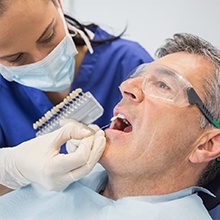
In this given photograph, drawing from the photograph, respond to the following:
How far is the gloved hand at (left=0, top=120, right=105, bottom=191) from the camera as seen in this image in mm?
1173

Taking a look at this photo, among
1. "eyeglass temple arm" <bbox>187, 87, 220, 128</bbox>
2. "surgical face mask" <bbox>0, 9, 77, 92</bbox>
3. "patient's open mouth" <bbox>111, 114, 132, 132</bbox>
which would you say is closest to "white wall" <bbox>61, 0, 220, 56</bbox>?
"surgical face mask" <bbox>0, 9, 77, 92</bbox>

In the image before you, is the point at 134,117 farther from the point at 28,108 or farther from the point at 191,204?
the point at 28,108

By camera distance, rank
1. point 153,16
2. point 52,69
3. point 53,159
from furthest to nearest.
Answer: point 153,16, point 52,69, point 53,159

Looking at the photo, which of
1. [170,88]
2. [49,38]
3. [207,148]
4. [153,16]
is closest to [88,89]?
[49,38]

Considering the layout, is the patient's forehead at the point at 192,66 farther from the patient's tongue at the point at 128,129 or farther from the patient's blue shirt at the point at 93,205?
the patient's blue shirt at the point at 93,205

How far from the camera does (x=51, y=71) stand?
1.46 m

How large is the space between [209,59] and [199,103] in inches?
6.3

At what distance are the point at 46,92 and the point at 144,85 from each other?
21.6 inches

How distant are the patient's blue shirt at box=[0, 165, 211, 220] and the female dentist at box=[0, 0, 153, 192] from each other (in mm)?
115

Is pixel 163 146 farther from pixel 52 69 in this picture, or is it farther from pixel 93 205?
pixel 52 69

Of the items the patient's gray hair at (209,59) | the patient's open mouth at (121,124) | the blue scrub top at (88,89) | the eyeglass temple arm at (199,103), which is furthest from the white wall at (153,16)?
the eyeglass temple arm at (199,103)

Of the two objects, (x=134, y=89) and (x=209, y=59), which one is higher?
(x=209, y=59)

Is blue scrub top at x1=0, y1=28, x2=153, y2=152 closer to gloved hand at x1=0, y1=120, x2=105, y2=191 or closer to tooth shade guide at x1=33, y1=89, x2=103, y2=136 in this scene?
tooth shade guide at x1=33, y1=89, x2=103, y2=136

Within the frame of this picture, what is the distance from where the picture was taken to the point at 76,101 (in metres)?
1.54
